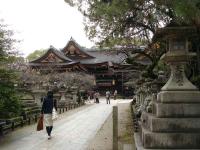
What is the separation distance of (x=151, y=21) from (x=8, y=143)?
7.37 m

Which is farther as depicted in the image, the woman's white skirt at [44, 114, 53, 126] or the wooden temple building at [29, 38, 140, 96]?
the wooden temple building at [29, 38, 140, 96]

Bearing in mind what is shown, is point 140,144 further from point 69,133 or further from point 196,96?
point 69,133

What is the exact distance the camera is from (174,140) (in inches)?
393

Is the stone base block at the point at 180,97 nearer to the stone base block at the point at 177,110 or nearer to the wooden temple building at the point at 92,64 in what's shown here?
the stone base block at the point at 177,110

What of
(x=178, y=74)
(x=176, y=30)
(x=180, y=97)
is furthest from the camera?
(x=178, y=74)

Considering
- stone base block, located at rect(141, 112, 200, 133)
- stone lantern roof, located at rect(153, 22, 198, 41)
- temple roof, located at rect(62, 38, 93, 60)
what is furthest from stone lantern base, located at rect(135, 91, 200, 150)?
temple roof, located at rect(62, 38, 93, 60)

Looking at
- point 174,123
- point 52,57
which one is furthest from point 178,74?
point 52,57

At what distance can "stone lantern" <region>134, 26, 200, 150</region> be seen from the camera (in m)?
9.99

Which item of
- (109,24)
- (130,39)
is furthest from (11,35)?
(130,39)

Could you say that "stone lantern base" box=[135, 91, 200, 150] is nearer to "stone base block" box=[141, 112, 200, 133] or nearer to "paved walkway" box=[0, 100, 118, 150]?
"stone base block" box=[141, 112, 200, 133]

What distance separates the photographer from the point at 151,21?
17.9 m

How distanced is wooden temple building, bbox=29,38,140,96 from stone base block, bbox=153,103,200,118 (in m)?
54.6

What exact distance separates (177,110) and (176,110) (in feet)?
0.08

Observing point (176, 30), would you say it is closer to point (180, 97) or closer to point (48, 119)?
point (180, 97)
